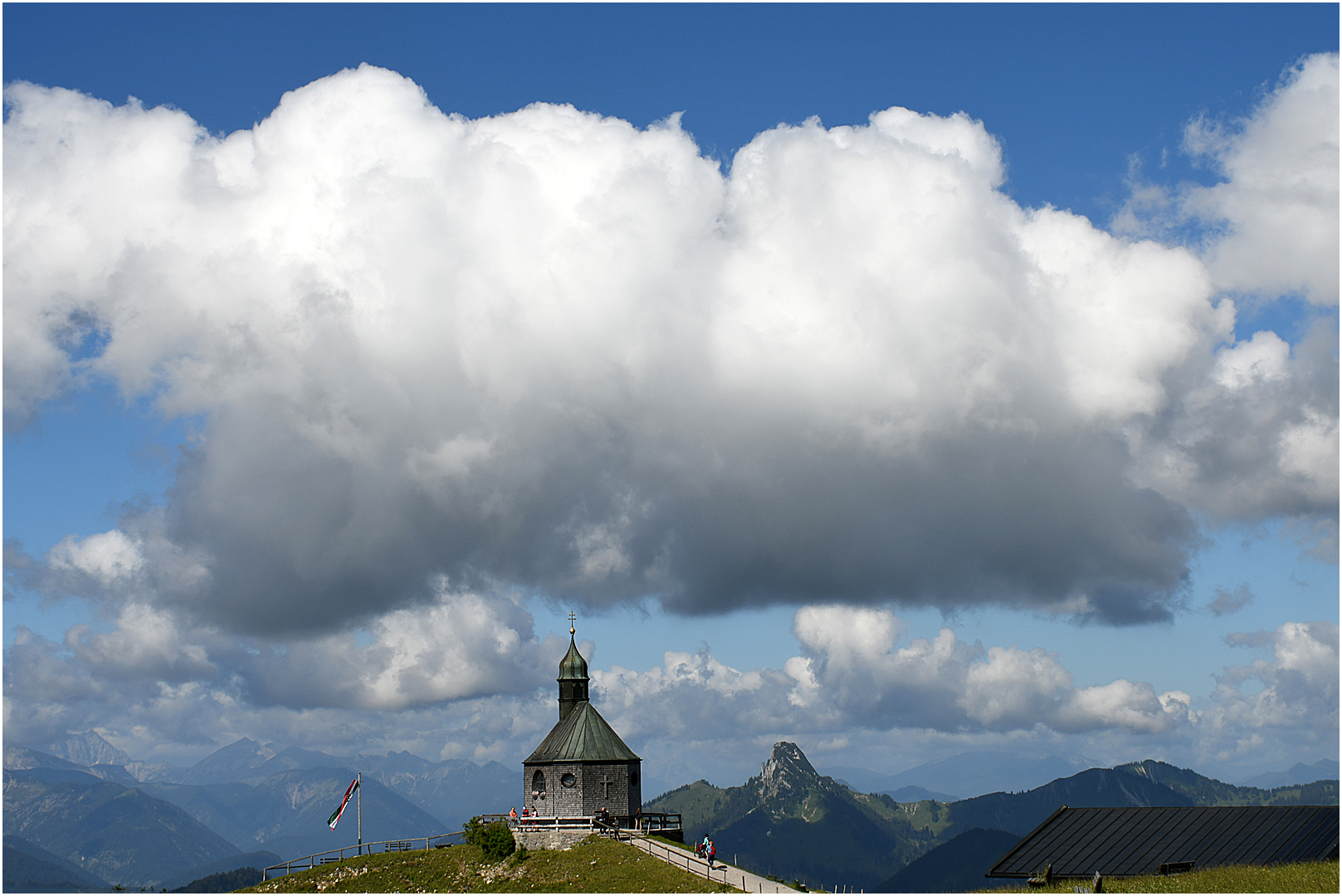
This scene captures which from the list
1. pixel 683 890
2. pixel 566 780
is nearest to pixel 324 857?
pixel 566 780

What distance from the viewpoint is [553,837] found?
80.2 m

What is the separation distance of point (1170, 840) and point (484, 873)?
42803 mm

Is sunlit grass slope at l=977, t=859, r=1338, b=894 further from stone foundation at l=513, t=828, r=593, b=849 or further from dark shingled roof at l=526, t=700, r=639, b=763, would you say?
dark shingled roof at l=526, t=700, r=639, b=763

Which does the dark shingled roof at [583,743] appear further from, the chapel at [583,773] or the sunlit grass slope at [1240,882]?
the sunlit grass slope at [1240,882]

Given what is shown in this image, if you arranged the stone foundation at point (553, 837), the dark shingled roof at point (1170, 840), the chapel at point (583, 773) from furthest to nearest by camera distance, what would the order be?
the chapel at point (583, 773) → the stone foundation at point (553, 837) → the dark shingled roof at point (1170, 840)

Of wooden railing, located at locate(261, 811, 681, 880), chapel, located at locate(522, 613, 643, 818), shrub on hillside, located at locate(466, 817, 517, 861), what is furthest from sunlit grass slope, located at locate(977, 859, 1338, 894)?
chapel, located at locate(522, 613, 643, 818)

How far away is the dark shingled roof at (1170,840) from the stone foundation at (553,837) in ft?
105

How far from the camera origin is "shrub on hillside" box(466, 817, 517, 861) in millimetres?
75375

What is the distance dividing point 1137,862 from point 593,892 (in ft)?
98.9

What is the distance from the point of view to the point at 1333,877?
4516 centimetres

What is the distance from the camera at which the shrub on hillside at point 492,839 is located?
75375 millimetres

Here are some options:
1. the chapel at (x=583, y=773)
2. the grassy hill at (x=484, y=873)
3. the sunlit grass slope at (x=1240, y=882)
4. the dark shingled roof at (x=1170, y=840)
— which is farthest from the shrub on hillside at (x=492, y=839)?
the sunlit grass slope at (x=1240, y=882)

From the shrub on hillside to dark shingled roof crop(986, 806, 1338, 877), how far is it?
109 feet

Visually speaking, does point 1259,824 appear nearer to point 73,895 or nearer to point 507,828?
point 507,828
